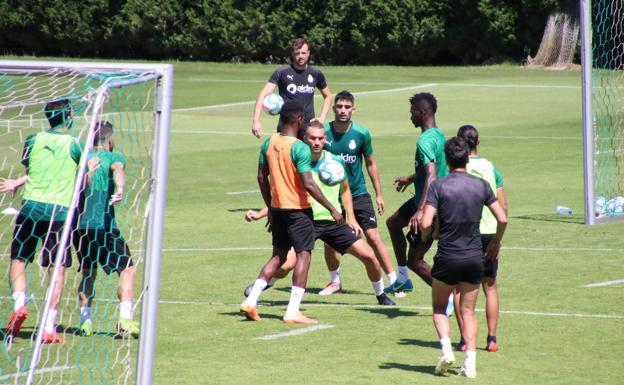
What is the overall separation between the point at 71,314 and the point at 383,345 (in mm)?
2882

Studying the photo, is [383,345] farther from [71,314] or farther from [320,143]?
[71,314]

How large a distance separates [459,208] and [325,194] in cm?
319

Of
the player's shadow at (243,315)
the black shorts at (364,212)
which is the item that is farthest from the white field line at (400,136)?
the player's shadow at (243,315)

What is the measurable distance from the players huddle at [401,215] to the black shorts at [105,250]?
1.32 metres

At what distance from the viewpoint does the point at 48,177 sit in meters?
10.1

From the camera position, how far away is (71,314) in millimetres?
10961

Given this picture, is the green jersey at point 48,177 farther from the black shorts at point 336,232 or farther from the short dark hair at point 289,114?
the black shorts at point 336,232

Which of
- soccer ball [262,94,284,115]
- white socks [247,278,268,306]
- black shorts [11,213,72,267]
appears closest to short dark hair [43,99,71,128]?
black shorts [11,213,72,267]

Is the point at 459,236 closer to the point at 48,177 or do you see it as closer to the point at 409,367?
the point at 409,367

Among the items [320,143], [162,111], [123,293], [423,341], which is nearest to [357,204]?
[320,143]

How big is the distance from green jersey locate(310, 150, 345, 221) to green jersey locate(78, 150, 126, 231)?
2055mm

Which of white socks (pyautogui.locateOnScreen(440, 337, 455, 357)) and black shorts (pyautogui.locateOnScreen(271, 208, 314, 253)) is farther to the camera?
black shorts (pyautogui.locateOnScreen(271, 208, 314, 253))

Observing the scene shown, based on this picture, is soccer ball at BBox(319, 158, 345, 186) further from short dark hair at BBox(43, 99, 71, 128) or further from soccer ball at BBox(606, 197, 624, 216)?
soccer ball at BBox(606, 197, 624, 216)

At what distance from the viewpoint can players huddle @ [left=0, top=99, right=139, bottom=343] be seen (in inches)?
392
